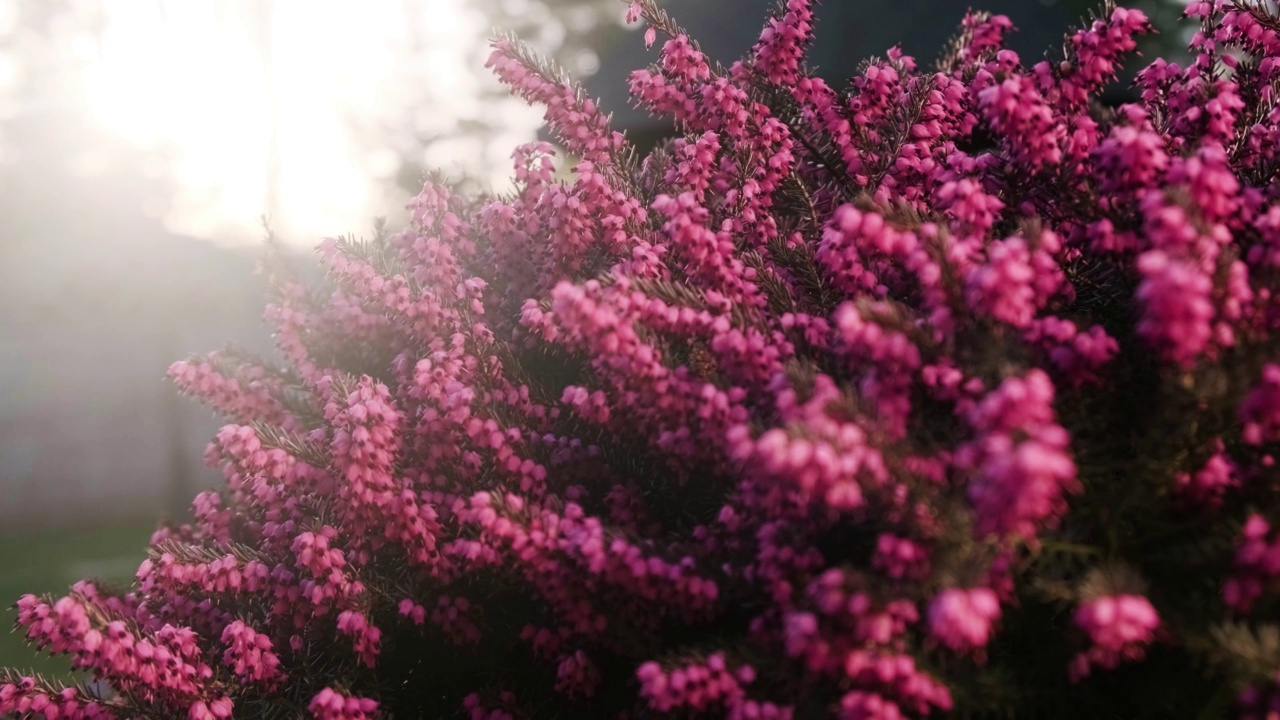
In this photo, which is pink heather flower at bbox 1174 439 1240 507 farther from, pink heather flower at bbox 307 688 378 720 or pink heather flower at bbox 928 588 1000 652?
pink heather flower at bbox 307 688 378 720

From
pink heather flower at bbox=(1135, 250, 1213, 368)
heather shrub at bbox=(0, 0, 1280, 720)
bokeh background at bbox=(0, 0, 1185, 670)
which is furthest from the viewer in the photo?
bokeh background at bbox=(0, 0, 1185, 670)

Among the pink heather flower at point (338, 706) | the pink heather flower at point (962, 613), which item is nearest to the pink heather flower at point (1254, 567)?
the pink heather flower at point (962, 613)

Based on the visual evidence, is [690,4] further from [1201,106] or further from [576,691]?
[576,691]

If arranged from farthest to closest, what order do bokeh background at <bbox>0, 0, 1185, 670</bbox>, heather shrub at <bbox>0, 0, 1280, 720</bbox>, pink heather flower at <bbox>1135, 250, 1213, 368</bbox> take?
bokeh background at <bbox>0, 0, 1185, 670</bbox>, heather shrub at <bbox>0, 0, 1280, 720</bbox>, pink heather flower at <bbox>1135, 250, 1213, 368</bbox>

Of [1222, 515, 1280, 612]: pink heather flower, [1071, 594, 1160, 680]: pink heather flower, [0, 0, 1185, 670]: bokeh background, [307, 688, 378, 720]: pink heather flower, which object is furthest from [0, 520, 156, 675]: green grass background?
[1222, 515, 1280, 612]: pink heather flower

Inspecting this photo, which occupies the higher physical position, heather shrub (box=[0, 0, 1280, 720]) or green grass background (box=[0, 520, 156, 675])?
green grass background (box=[0, 520, 156, 675])

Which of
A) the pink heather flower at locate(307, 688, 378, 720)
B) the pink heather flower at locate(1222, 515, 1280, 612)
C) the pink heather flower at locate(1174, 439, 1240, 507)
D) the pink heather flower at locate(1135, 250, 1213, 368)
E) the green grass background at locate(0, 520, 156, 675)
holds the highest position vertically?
the green grass background at locate(0, 520, 156, 675)

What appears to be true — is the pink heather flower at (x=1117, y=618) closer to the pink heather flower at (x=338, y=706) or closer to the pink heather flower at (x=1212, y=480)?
the pink heather flower at (x=1212, y=480)
